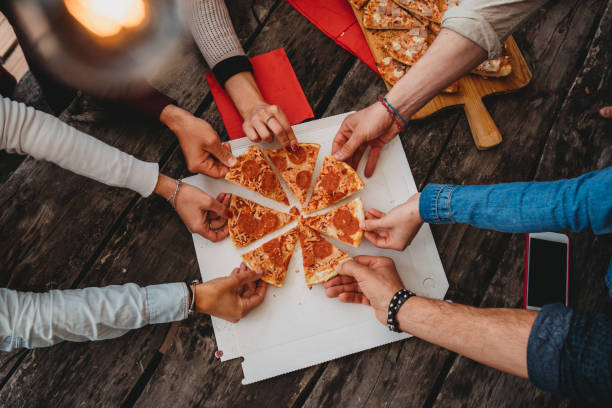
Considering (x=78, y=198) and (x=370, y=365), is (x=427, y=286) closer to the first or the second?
(x=370, y=365)

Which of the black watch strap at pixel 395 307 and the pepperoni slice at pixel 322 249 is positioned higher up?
the pepperoni slice at pixel 322 249

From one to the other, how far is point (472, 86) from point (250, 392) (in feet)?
5.57

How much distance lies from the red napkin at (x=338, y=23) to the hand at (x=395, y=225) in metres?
0.73

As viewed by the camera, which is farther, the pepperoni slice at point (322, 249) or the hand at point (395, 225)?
the pepperoni slice at point (322, 249)

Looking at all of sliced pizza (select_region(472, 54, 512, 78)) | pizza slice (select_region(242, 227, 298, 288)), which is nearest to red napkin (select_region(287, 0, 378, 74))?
sliced pizza (select_region(472, 54, 512, 78))

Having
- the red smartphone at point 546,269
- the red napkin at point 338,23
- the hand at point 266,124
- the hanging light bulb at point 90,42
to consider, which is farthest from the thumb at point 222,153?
the red smartphone at point 546,269

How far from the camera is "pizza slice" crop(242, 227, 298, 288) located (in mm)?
Answer: 1618

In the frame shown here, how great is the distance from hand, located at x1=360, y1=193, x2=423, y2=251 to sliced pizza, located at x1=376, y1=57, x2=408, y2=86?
0.62m

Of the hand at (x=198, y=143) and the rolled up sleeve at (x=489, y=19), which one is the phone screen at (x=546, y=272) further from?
the hand at (x=198, y=143)

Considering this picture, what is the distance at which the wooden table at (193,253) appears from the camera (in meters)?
1.56

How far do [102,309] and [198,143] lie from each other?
0.74 m

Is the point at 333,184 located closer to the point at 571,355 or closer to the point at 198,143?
the point at 198,143

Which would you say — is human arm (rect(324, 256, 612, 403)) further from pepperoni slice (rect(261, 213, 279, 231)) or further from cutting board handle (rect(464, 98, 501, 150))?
cutting board handle (rect(464, 98, 501, 150))

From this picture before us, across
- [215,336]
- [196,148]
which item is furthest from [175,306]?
[196,148]
